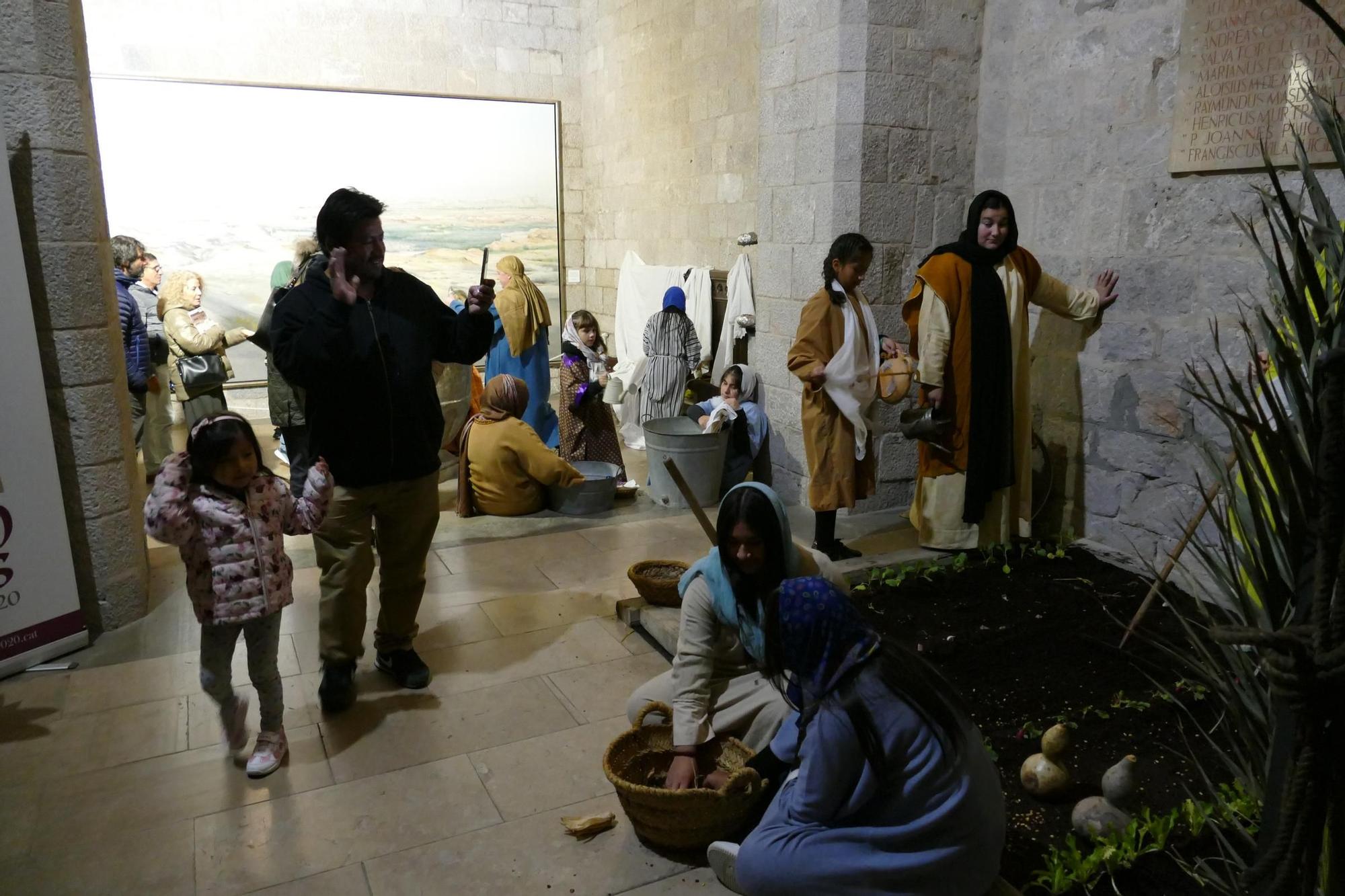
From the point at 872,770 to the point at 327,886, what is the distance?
1435 mm

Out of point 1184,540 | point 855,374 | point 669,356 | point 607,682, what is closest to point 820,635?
point 1184,540

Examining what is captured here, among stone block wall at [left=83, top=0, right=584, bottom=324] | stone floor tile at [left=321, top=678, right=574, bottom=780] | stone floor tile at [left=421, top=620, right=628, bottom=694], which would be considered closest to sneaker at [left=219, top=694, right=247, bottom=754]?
stone floor tile at [left=321, top=678, right=574, bottom=780]

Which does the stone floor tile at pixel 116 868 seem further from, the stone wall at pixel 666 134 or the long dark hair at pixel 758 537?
the stone wall at pixel 666 134

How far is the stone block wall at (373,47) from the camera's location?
26.7ft

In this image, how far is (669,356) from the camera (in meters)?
6.50

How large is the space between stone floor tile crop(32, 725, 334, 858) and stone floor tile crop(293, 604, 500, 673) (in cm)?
65

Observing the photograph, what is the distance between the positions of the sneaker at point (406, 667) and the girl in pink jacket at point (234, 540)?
533 millimetres

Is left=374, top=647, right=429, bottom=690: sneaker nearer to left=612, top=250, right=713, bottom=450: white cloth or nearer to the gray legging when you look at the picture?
the gray legging

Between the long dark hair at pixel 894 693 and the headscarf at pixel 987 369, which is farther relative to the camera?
the headscarf at pixel 987 369

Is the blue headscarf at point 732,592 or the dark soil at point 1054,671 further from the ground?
the blue headscarf at point 732,592

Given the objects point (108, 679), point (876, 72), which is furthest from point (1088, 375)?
point (108, 679)

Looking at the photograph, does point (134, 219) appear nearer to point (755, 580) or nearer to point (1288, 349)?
point (755, 580)

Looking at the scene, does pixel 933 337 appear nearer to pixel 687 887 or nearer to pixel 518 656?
pixel 518 656

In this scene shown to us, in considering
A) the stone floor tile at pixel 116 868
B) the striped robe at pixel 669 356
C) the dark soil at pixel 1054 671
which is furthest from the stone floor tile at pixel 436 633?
the striped robe at pixel 669 356
